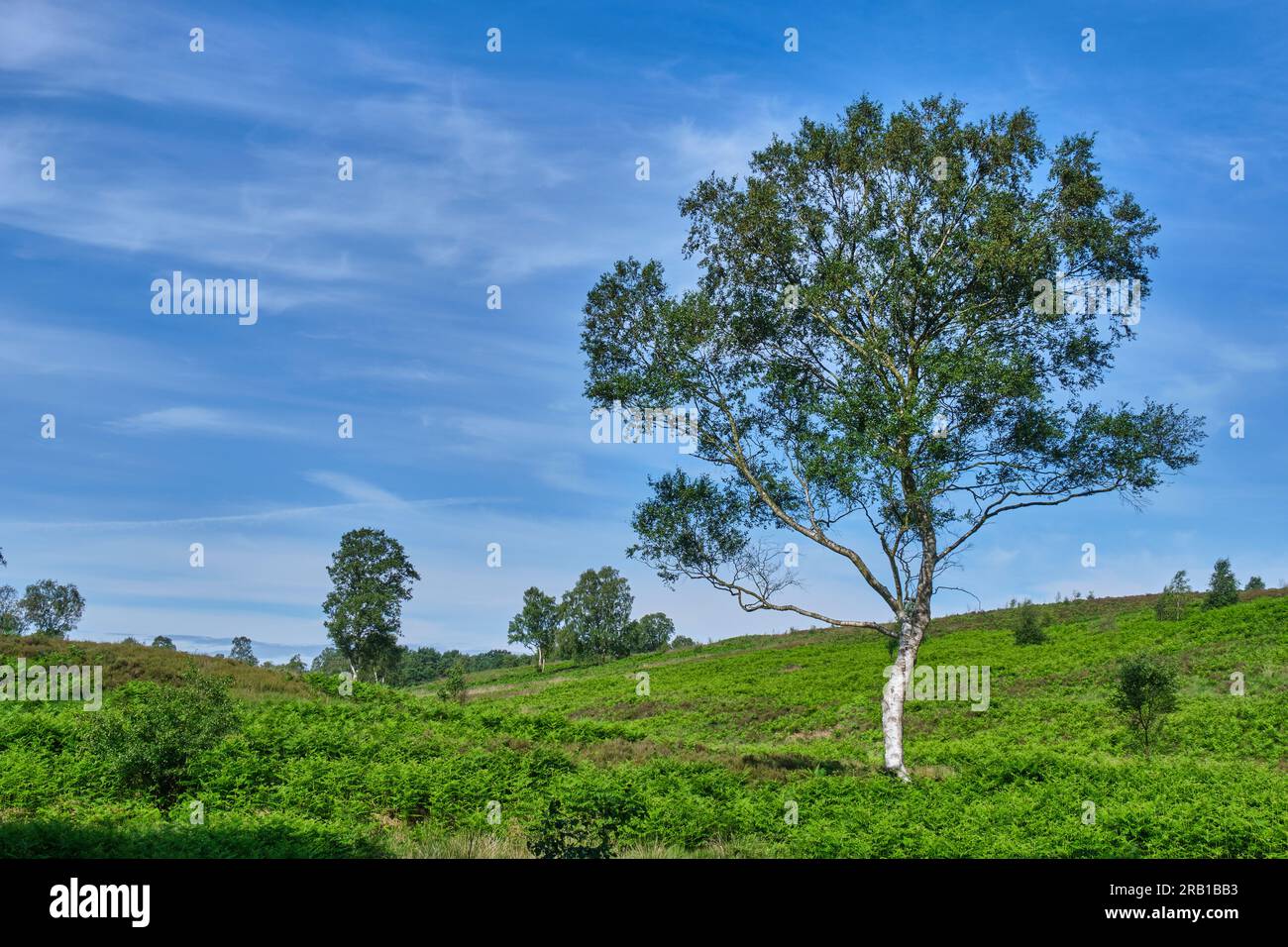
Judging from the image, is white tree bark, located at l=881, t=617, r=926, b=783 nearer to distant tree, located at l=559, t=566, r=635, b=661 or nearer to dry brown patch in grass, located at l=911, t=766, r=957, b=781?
dry brown patch in grass, located at l=911, t=766, r=957, b=781

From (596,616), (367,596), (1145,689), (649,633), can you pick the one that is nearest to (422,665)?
(649,633)

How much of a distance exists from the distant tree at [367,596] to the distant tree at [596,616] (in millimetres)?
28832

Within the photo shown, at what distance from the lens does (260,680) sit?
32.0 meters

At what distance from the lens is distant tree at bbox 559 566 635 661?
300 feet

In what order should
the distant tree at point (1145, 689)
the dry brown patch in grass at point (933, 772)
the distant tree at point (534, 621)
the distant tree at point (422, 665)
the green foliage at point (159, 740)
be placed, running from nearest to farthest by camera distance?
the green foliage at point (159, 740) → the dry brown patch in grass at point (933, 772) → the distant tree at point (1145, 689) → the distant tree at point (534, 621) → the distant tree at point (422, 665)

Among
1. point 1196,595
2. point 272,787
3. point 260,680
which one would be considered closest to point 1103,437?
point 272,787

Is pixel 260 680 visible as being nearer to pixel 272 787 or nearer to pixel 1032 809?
pixel 272 787

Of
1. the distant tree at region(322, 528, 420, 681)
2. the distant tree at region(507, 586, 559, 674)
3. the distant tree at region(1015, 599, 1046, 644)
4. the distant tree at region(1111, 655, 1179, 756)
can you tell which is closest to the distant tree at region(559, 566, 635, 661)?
the distant tree at region(507, 586, 559, 674)

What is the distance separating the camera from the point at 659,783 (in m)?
17.0

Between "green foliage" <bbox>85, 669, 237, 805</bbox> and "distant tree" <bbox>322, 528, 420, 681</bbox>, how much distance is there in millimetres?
45898

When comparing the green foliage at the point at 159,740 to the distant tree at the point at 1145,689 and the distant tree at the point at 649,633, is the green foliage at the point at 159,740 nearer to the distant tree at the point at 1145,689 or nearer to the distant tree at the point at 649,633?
the distant tree at the point at 1145,689

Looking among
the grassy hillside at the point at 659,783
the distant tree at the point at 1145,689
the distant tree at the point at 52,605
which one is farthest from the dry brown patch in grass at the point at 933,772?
the distant tree at the point at 52,605

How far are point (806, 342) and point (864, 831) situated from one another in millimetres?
13865

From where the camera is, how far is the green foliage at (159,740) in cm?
1556
